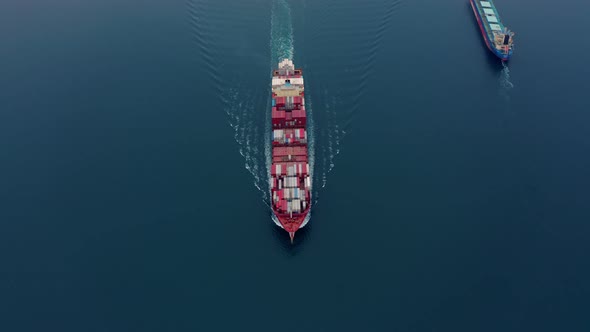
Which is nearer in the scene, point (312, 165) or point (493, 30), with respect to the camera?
point (312, 165)

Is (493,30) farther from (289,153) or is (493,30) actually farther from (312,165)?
(289,153)

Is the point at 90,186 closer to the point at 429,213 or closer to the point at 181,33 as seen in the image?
the point at 181,33

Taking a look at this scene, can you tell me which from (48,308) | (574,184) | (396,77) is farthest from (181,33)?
(574,184)

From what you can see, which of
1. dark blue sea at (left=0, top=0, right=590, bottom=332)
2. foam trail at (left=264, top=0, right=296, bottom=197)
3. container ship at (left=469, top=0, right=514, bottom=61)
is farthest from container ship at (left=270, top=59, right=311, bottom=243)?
container ship at (left=469, top=0, right=514, bottom=61)

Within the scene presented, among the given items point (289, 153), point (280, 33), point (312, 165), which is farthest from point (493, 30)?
point (289, 153)

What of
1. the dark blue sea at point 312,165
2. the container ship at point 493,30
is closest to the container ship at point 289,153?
the dark blue sea at point 312,165

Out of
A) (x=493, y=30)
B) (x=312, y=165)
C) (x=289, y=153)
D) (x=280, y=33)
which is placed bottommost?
(x=312, y=165)
